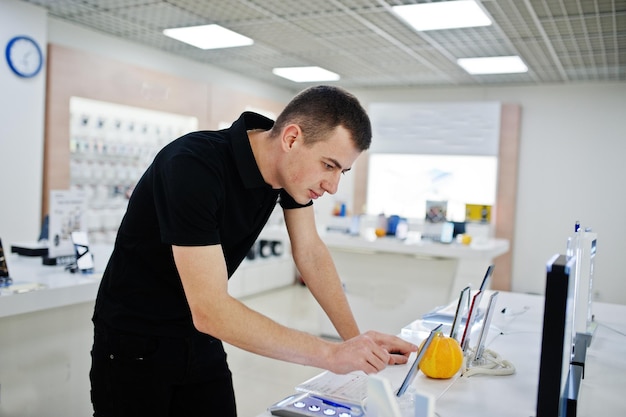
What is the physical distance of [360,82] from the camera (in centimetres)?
812

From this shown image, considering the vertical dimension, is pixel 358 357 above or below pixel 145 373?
above

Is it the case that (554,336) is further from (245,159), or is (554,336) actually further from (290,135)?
(245,159)

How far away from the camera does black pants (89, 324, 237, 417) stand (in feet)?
5.25

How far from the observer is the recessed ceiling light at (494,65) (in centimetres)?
631

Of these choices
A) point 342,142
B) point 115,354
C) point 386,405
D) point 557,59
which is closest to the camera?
point 386,405

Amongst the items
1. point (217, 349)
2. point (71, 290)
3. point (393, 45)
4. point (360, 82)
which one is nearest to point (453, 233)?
point (393, 45)

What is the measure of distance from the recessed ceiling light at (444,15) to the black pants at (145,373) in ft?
12.0

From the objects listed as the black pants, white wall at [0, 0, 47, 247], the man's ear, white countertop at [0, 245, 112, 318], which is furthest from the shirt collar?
white wall at [0, 0, 47, 247]

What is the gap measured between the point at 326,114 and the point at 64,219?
247 cm

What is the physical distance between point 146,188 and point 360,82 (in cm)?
687

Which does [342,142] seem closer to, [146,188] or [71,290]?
[146,188]

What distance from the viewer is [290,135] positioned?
1.52 metres

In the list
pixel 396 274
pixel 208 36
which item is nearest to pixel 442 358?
Answer: pixel 396 274

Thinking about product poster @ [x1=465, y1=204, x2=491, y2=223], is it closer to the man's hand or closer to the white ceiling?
the white ceiling
